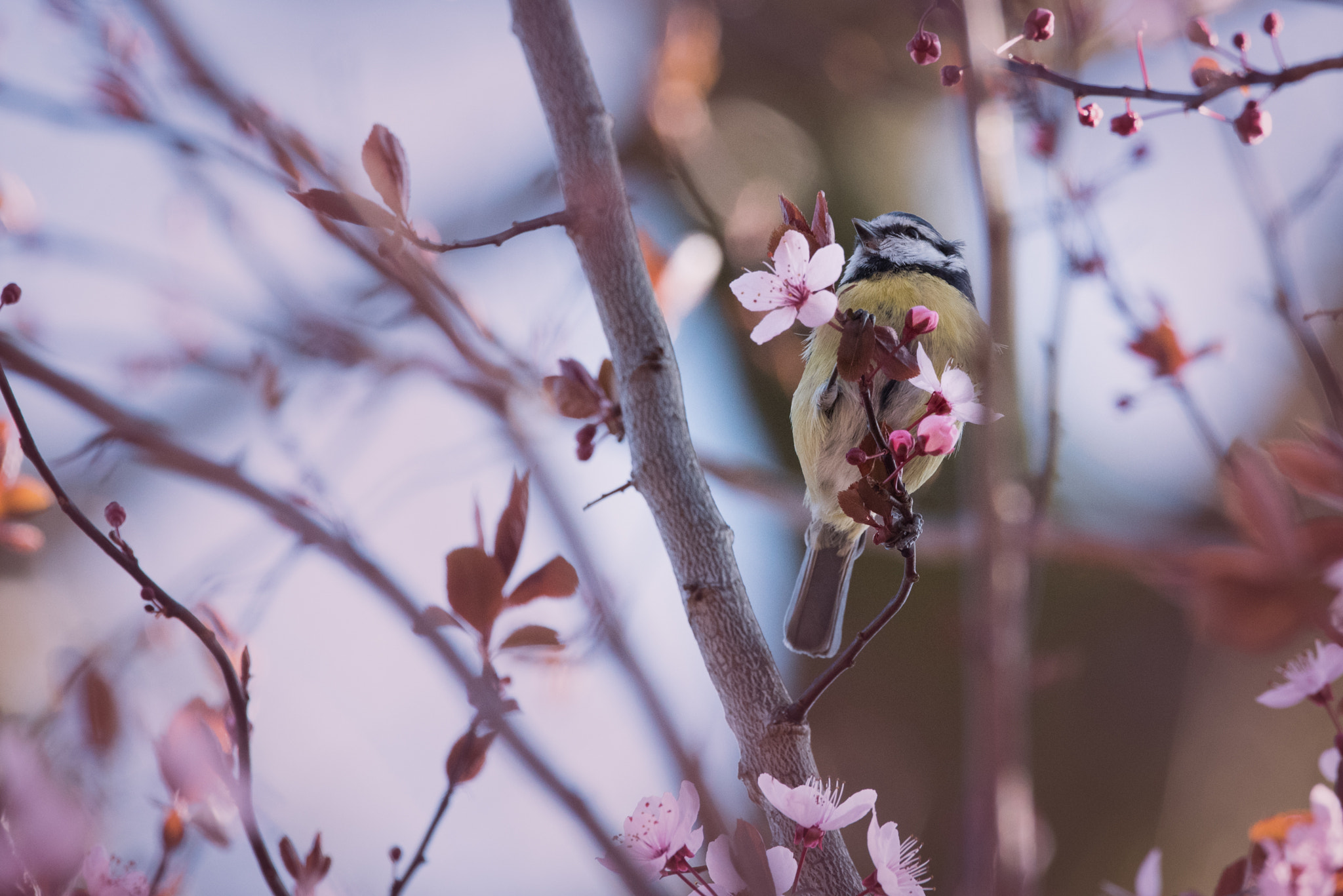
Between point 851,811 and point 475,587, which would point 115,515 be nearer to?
point 475,587

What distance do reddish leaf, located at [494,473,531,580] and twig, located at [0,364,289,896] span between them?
0.86 ft

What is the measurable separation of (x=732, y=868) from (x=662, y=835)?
0.09 metres

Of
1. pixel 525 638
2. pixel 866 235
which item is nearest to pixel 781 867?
pixel 525 638

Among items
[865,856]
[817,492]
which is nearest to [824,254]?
[817,492]

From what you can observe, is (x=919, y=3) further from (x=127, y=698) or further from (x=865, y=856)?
(x=865, y=856)

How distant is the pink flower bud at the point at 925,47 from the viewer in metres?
1.14

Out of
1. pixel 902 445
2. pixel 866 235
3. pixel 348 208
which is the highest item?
pixel 866 235

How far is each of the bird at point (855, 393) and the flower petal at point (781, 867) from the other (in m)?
0.82

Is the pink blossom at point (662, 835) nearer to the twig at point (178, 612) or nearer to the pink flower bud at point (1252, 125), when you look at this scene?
the twig at point (178, 612)

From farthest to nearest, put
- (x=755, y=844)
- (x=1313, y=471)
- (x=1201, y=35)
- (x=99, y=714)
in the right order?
(x=99, y=714) < (x=1201, y=35) < (x=755, y=844) < (x=1313, y=471)

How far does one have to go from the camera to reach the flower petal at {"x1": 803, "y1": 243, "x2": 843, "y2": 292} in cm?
89

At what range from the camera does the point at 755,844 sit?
0.87 m

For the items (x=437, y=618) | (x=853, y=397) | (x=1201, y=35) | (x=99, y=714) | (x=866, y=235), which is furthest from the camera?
(x=866, y=235)

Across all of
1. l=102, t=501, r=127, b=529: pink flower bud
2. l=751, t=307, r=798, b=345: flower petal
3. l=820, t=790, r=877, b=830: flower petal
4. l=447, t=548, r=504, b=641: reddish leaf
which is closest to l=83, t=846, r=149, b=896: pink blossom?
l=102, t=501, r=127, b=529: pink flower bud
